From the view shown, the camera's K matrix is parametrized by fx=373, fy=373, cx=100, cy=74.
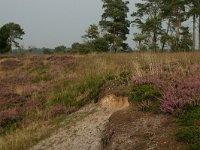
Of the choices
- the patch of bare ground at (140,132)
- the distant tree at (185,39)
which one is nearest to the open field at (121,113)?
the patch of bare ground at (140,132)

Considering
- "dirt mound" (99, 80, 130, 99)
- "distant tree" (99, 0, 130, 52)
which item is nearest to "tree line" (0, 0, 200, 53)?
"distant tree" (99, 0, 130, 52)

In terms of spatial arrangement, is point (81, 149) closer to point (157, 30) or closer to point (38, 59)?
point (38, 59)

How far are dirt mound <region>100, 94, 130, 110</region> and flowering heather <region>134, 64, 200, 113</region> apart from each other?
0.59m

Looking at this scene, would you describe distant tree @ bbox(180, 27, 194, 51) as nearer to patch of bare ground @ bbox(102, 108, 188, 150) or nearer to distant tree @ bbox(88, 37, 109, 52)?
distant tree @ bbox(88, 37, 109, 52)

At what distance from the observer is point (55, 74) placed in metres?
21.3

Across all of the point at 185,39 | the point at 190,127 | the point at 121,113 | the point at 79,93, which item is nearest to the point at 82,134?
the point at 121,113

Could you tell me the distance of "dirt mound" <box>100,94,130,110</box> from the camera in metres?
9.25

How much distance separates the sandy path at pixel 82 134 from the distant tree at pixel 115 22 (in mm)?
47428

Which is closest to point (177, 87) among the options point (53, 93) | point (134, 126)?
point (134, 126)

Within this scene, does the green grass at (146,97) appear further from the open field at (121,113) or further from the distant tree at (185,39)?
the distant tree at (185,39)

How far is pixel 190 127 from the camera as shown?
22.2 ft

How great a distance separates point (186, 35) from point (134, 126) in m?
44.4

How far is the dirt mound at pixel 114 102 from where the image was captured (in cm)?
925

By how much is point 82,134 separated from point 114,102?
1.29 m
